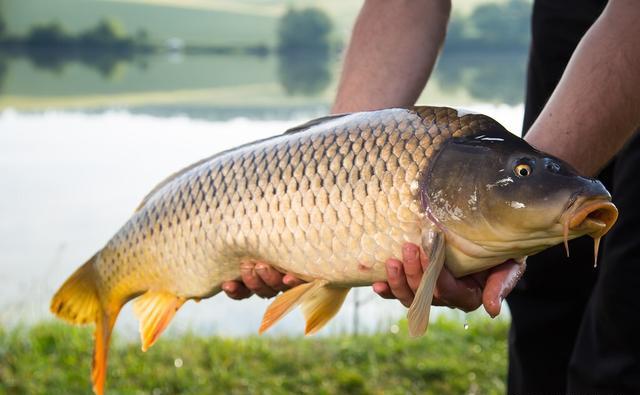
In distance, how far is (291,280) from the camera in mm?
1539

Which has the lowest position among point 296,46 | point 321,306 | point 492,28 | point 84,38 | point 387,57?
point 321,306

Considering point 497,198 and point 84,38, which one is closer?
point 497,198

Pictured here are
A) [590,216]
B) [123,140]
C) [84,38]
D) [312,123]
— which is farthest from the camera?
[84,38]

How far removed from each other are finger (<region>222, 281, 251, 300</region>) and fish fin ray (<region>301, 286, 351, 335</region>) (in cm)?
17

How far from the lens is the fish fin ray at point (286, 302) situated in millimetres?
1486

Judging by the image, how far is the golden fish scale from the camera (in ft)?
4.49

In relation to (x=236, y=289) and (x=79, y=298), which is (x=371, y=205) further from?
(x=79, y=298)

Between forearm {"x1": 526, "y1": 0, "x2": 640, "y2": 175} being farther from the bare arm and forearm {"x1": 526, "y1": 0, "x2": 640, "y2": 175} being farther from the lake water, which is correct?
the bare arm

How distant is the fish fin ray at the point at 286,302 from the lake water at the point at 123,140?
1.40 ft

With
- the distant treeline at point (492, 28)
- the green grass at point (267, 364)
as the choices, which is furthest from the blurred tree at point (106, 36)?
the green grass at point (267, 364)

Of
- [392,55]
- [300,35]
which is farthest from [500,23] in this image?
[392,55]

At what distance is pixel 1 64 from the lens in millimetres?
32438

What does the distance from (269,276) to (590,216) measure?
584 millimetres

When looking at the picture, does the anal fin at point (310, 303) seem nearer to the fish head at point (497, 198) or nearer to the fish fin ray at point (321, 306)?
the fish fin ray at point (321, 306)
